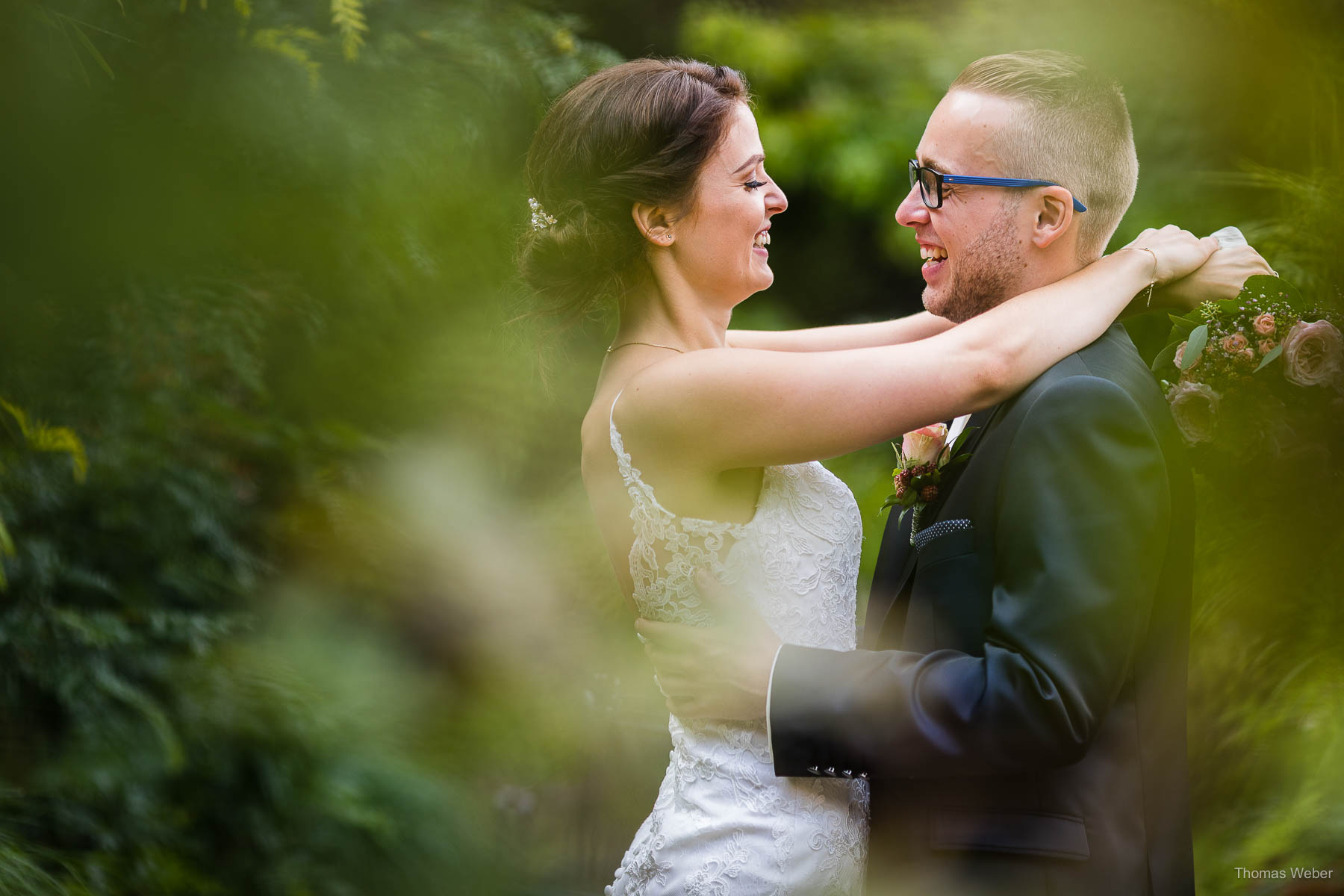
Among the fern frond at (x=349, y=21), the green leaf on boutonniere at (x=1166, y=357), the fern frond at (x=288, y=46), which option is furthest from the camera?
the fern frond at (x=288, y=46)

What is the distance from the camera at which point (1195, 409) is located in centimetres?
140

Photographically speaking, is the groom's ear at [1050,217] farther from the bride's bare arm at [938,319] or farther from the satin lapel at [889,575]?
the satin lapel at [889,575]

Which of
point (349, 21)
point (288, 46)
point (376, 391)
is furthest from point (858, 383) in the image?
point (376, 391)

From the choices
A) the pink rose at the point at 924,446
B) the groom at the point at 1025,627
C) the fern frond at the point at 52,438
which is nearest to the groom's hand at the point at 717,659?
the groom at the point at 1025,627

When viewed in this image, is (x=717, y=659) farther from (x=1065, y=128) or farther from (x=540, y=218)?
(x=1065, y=128)

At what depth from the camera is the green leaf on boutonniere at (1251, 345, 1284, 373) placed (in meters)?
1.36

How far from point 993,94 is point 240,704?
5.90 ft

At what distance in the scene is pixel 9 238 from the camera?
1.79 metres

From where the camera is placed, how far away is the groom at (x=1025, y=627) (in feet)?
3.61

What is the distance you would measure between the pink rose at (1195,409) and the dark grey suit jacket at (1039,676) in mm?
128

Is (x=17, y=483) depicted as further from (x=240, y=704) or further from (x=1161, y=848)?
(x=1161, y=848)

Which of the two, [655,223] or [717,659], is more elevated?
[655,223]

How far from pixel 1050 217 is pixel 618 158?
56 cm

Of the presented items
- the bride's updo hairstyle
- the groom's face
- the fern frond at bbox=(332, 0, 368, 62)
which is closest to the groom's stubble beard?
the groom's face
